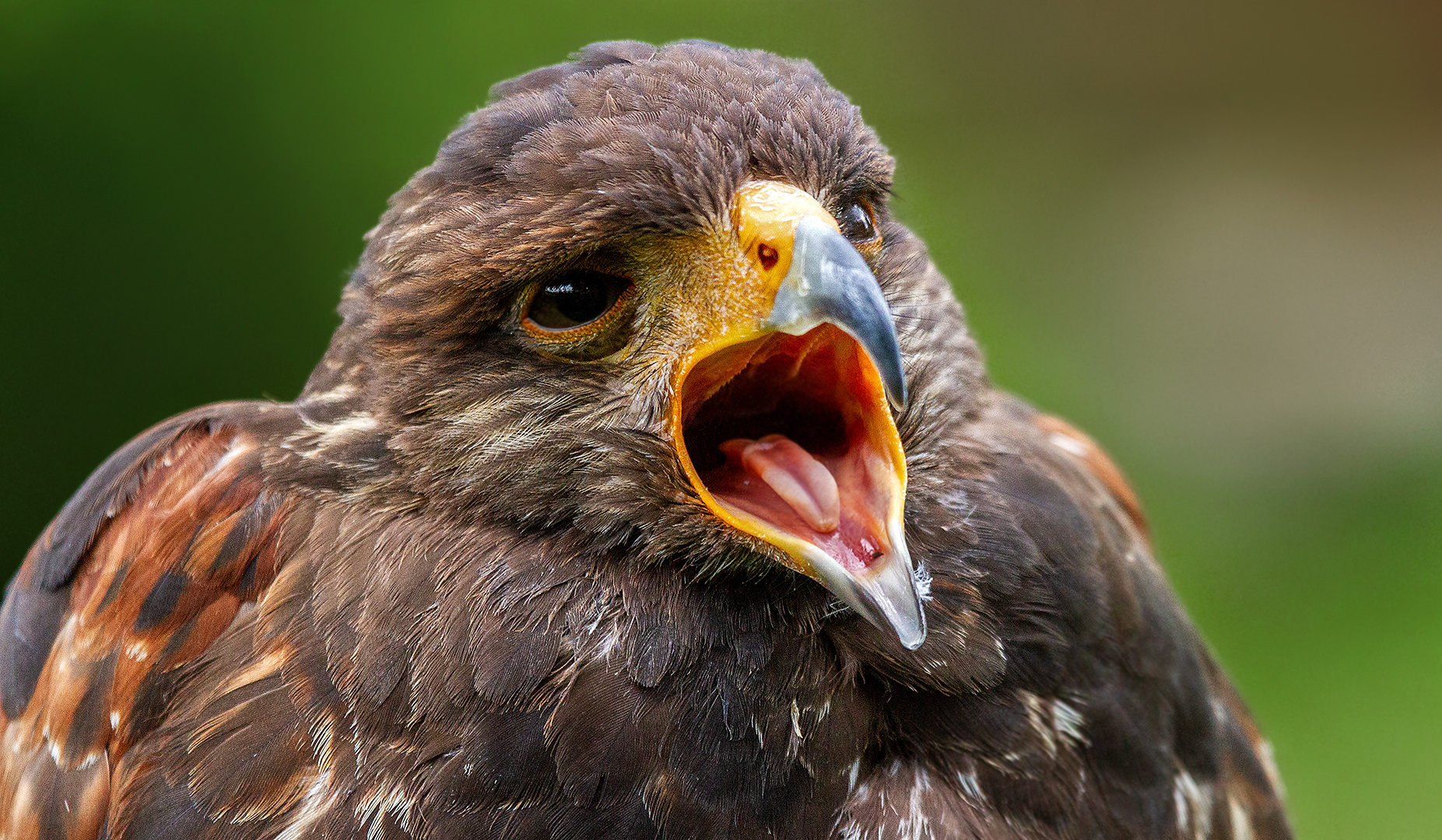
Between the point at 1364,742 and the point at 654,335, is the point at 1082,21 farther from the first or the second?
the point at 654,335

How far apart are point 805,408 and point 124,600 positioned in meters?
1.15

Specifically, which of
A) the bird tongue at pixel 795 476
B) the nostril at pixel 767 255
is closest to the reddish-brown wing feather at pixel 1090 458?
the bird tongue at pixel 795 476

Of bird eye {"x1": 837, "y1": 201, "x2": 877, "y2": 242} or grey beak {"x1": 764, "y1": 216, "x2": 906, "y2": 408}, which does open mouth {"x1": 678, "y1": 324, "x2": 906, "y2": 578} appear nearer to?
grey beak {"x1": 764, "y1": 216, "x2": 906, "y2": 408}

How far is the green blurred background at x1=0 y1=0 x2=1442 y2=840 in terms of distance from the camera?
5.22m

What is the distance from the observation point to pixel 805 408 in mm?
2252

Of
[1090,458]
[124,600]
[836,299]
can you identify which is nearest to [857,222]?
[836,299]

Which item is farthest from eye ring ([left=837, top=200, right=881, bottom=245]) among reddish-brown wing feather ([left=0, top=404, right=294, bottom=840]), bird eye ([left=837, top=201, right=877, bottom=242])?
reddish-brown wing feather ([left=0, top=404, right=294, bottom=840])

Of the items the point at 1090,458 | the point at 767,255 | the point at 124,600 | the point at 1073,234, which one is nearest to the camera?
the point at 767,255

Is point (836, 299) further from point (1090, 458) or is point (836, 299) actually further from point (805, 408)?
point (1090, 458)

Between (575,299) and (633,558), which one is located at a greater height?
(575,299)

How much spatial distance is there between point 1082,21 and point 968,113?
1.42 m

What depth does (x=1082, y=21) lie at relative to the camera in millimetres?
8625

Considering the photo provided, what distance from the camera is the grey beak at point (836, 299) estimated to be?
190 centimetres

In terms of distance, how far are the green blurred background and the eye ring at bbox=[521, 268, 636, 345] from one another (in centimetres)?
337
